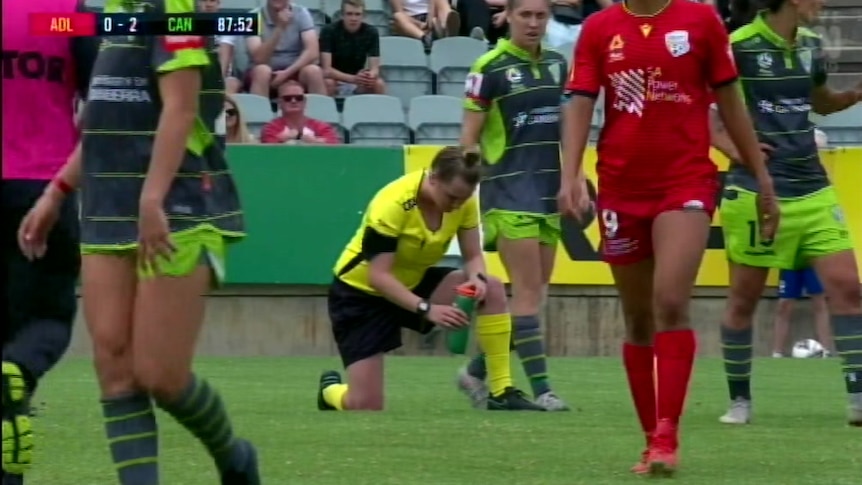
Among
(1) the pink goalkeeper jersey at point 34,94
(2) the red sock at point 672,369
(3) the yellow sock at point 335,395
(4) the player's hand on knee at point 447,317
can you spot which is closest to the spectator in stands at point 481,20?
(3) the yellow sock at point 335,395

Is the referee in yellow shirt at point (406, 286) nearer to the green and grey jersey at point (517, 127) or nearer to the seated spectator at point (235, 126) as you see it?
the green and grey jersey at point (517, 127)

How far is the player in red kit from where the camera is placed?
271 inches

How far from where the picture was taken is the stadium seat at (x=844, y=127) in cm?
1722

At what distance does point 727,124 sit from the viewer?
23.2ft

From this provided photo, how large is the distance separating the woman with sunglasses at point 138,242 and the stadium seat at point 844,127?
1218 centimetres

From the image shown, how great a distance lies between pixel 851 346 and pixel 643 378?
7.08 feet

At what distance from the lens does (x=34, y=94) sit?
6531mm

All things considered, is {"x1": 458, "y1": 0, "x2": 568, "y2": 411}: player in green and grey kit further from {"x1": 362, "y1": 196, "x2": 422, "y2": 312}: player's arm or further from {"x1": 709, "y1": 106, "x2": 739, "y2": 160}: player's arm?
{"x1": 709, "y1": 106, "x2": 739, "y2": 160}: player's arm

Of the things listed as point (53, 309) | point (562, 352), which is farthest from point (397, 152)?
point (53, 309)

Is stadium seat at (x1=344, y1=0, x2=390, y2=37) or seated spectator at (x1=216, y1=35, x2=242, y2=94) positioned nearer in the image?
seated spectator at (x1=216, y1=35, x2=242, y2=94)

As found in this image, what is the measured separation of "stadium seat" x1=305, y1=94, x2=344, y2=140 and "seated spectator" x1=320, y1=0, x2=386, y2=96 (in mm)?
798

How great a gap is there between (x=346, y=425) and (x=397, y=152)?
20.9ft

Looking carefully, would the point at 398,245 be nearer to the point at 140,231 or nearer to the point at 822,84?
the point at 822,84

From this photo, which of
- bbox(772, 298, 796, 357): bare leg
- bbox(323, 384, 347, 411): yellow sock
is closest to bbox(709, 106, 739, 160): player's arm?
bbox(323, 384, 347, 411): yellow sock
